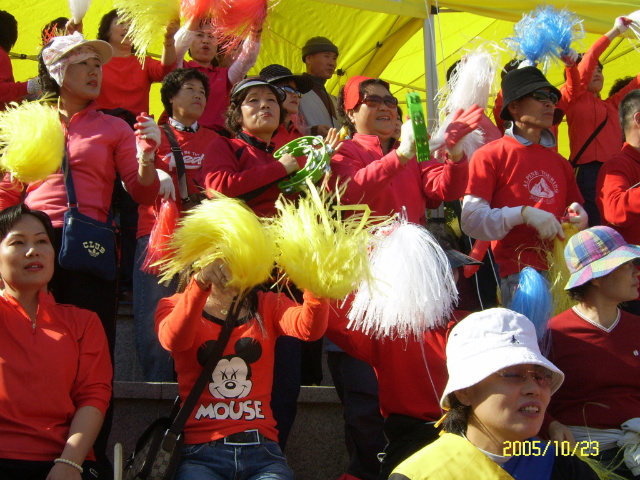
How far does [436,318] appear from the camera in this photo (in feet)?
11.2

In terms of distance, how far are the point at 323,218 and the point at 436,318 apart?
0.83 metres

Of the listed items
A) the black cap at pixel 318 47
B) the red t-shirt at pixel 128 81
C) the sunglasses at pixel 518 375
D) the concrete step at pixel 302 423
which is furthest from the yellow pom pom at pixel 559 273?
the red t-shirt at pixel 128 81

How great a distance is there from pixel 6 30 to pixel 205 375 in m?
3.64

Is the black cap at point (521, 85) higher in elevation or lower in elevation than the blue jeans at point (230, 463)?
higher

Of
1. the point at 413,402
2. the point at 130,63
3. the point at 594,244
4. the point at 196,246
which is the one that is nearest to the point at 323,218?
the point at 196,246

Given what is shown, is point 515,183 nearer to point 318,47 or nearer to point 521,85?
point 521,85

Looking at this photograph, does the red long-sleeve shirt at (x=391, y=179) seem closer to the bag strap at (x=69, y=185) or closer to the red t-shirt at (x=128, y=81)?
the bag strap at (x=69, y=185)

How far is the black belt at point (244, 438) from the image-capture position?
3.12m

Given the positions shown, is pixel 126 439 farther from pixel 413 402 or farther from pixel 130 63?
pixel 130 63

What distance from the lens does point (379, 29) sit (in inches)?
290

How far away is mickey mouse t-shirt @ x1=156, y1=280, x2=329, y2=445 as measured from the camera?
3076 millimetres

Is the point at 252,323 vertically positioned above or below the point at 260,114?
below

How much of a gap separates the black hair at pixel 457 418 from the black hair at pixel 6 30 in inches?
172
